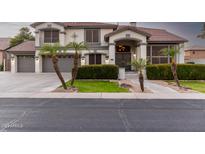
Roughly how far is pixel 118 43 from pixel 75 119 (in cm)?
1850

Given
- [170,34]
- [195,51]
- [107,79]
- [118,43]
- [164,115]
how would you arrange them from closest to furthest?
1. [164,115]
2. [107,79]
3. [118,43]
4. [170,34]
5. [195,51]

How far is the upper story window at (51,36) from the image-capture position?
25578mm

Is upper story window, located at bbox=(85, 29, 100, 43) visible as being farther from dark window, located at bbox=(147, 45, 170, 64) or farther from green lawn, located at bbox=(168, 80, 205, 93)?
green lawn, located at bbox=(168, 80, 205, 93)

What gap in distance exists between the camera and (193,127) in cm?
577

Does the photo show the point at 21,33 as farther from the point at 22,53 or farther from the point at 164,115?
the point at 164,115

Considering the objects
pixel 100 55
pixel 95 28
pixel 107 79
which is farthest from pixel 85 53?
pixel 107 79

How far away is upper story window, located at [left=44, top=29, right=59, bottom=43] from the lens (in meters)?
Answer: 25.6

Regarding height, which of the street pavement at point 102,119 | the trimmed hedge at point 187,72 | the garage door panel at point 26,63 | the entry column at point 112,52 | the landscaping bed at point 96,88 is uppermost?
the entry column at point 112,52

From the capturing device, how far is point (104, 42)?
25.0 meters

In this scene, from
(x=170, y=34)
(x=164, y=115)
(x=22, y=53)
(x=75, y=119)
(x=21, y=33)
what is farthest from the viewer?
(x=21, y=33)

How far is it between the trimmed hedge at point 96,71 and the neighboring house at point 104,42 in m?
4.25

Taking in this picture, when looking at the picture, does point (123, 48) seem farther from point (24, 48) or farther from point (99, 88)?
point (24, 48)

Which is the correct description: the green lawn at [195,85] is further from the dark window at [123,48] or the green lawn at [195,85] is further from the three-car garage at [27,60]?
the three-car garage at [27,60]

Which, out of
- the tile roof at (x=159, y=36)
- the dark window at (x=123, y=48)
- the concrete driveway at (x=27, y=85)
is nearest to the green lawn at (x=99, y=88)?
the concrete driveway at (x=27, y=85)
